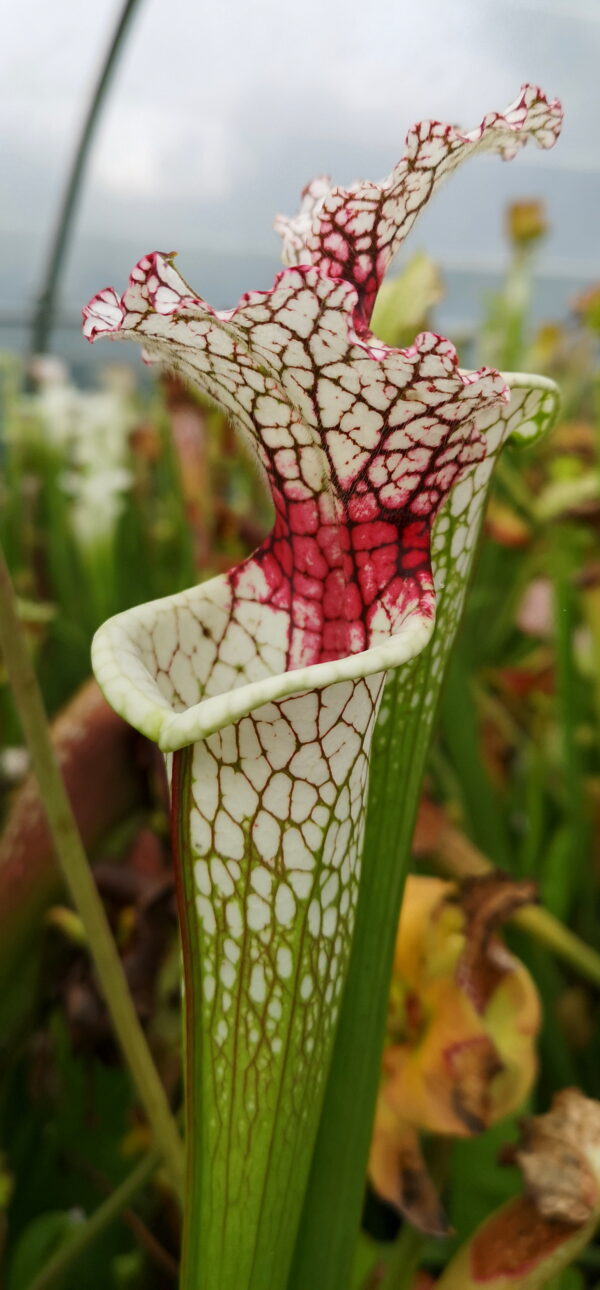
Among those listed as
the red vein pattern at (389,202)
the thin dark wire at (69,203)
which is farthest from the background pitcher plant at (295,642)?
the thin dark wire at (69,203)

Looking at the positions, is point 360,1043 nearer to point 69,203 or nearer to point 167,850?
point 167,850

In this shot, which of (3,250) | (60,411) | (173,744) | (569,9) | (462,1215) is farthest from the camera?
(3,250)

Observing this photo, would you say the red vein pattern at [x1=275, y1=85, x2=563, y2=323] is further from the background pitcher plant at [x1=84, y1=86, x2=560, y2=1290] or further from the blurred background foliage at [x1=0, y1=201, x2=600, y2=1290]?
the blurred background foliage at [x1=0, y1=201, x2=600, y2=1290]

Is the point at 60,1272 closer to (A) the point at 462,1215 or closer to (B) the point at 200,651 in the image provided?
(A) the point at 462,1215

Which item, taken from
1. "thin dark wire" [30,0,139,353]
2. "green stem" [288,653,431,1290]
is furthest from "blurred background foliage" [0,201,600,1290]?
"thin dark wire" [30,0,139,353]

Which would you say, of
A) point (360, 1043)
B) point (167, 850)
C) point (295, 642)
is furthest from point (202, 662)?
point (167, 850)

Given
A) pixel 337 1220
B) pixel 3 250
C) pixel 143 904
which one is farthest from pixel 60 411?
pixel 3 250
